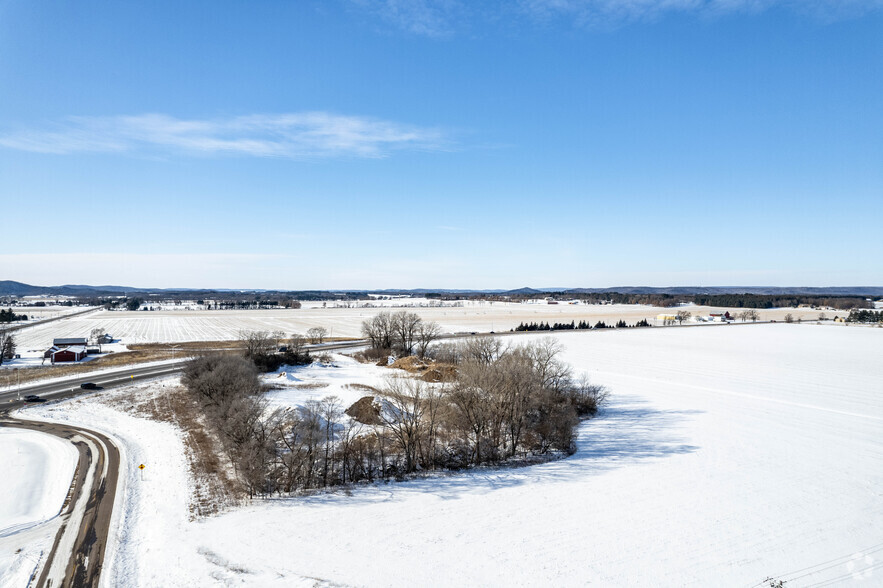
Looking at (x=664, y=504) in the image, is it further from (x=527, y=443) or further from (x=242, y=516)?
(x=242, y=516)

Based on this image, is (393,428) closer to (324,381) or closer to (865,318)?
(324,381)

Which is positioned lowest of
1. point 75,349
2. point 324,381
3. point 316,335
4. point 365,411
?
point 324,381

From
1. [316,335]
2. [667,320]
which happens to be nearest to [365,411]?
[316,335]

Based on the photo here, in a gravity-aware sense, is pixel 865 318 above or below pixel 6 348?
below

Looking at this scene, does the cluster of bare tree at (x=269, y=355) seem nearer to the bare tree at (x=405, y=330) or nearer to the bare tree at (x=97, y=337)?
the bare tree at (x=405, y=330)

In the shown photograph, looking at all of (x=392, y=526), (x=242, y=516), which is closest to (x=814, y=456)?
(x=392, y=526)

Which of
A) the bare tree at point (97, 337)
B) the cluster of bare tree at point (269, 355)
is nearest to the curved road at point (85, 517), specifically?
the cluster of bare tree at point (269, 355)
